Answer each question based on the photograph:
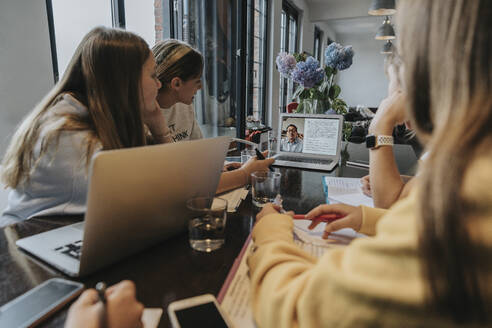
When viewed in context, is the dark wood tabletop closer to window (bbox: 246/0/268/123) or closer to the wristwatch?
the wristwatch

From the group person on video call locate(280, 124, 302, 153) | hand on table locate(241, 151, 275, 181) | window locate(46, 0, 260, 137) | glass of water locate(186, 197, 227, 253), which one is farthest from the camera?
window locate(46, 0, 260, 137)

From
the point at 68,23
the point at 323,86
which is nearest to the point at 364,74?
the point at 323,86

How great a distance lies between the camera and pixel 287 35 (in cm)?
571

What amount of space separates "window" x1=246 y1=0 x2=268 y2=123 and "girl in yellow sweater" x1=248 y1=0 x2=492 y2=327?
163 inches

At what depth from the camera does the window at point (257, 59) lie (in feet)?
14.3

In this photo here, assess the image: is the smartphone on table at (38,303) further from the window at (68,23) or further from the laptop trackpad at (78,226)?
the window at (68,23)

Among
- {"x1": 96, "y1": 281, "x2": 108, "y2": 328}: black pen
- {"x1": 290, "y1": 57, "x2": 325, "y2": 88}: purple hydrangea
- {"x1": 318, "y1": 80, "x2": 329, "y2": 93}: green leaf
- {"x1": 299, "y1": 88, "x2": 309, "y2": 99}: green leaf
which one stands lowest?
{"x1": 96, "y1": 281, "x2": 108, "y2": 328}: black pen

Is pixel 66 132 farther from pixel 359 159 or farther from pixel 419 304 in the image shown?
pixel 359 159

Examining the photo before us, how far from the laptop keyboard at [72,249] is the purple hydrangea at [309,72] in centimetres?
128

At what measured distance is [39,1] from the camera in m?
1.64

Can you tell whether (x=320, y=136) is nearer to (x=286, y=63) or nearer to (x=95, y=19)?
(x=286, y=63)

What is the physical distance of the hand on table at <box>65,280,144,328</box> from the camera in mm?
368

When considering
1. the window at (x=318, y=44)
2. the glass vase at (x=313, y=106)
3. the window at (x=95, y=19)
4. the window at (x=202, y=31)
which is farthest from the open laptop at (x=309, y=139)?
the window at (x=318, y=44)

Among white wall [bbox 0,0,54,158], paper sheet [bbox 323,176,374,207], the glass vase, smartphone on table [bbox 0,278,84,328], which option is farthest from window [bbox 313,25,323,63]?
smartphone on table [bbox 0,278,84,328]
